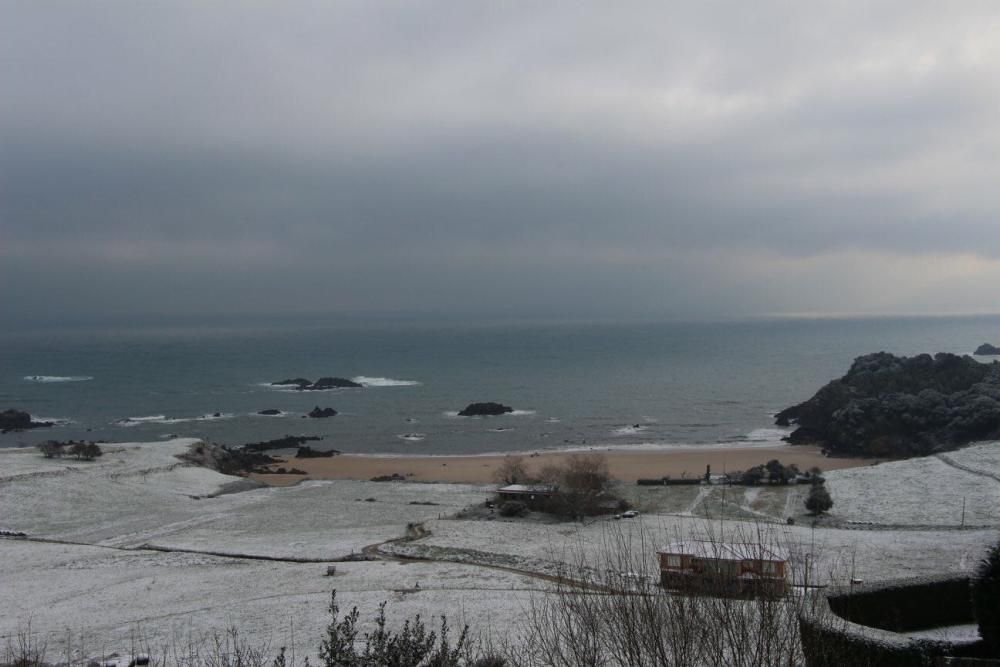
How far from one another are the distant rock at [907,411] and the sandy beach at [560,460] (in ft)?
11.6

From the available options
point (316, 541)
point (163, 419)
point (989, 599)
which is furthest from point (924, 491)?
point (163, 419)

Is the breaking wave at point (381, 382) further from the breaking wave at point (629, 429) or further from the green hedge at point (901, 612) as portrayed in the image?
the green hedge at point (901, 612)

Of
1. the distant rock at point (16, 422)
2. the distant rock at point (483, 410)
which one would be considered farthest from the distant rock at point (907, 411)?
the distant rock at point (16, 422)

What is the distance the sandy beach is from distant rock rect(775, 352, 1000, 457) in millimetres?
3549

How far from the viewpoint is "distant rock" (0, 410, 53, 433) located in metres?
84.2

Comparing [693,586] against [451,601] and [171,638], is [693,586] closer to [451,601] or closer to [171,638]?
[451,601]

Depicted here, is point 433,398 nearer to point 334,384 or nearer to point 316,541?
point 334,384

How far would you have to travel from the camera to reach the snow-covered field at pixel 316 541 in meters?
21.4

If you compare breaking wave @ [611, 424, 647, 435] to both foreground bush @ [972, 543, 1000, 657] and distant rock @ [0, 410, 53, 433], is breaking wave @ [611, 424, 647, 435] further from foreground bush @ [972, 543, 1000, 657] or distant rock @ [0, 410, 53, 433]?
distant rock @ [0, 410, 53, 433]

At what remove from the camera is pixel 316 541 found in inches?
1282

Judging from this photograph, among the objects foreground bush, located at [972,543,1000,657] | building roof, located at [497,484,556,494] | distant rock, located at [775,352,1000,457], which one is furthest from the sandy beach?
foreground bush, located at [972,543,1000,657]

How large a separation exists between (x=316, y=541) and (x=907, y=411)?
55.6 m

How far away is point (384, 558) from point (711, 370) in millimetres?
126900

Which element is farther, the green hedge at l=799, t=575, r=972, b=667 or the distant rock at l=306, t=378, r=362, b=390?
the distant rock at l=306, t=378, r=362, b=390
